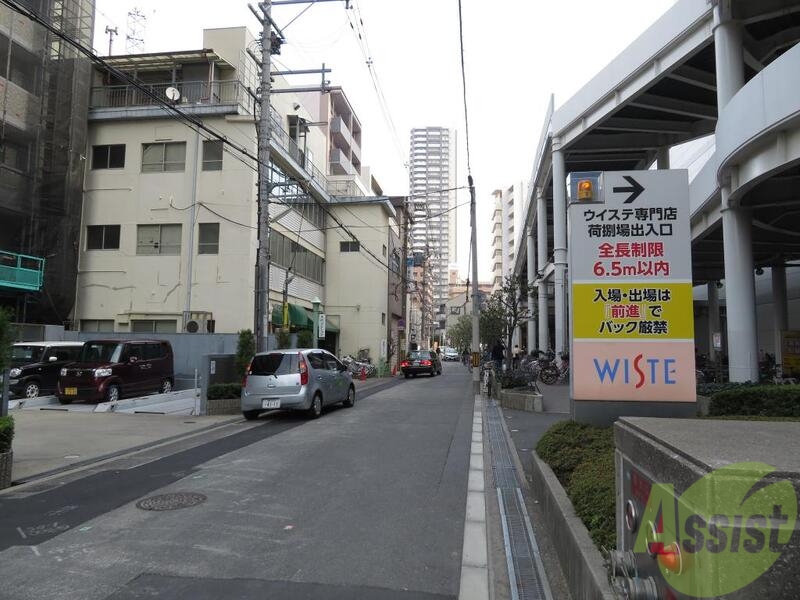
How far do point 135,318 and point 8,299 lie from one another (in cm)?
462

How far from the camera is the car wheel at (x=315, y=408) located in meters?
12.8

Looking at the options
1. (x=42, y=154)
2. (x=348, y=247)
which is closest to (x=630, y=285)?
(x=42, y=154)

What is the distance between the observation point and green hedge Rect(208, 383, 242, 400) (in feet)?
45.6

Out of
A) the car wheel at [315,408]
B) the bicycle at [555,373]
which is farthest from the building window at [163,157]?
the bicycle at [555,373]

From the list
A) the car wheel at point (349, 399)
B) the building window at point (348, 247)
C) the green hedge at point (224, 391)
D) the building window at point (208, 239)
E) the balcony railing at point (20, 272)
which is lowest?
the car wheel at point (349, 399)

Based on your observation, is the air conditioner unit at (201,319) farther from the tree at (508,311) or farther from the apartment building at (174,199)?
the tree at (508,311)

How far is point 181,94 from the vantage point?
971 inches

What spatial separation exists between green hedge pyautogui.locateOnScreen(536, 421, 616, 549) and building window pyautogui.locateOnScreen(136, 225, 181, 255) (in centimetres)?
2138

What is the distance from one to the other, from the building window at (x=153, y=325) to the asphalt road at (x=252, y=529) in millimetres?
16044

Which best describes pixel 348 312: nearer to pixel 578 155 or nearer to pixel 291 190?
pixel 291 190

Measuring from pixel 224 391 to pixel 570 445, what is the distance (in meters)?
10.4

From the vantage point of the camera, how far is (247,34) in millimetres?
26125

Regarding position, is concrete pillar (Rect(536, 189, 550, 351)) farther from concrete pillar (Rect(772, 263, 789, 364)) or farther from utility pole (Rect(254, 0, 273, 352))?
utility pole (Rect(254, 0, 273, 352))

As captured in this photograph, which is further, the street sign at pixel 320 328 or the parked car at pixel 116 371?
the street sign at pixel 320 328
